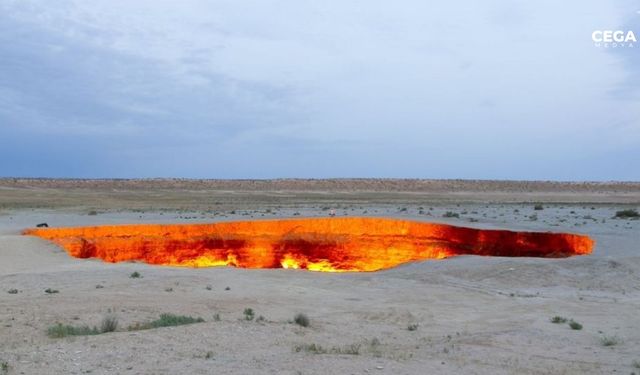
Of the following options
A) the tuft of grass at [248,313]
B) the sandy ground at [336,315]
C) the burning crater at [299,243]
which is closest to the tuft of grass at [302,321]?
the sandy ground at [336,315]

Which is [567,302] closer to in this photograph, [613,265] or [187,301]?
[613,265]

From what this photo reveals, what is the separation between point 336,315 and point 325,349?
324cm

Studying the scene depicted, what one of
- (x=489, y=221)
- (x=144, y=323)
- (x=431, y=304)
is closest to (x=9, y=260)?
(x=144, y=323)

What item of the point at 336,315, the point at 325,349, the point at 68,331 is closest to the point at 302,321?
the point at 336,315

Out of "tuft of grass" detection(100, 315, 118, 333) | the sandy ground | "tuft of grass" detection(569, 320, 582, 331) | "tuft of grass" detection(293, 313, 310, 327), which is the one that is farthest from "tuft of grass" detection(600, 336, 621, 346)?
"tuft of grass" detection(100, 315, 118, 333)

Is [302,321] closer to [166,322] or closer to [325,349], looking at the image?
[325,349]

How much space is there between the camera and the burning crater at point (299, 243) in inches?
978

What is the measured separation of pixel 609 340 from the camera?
1021 cm

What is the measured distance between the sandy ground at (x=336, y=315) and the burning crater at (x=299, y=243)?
3554 mm

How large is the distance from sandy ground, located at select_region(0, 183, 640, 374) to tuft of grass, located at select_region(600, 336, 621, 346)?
0.05m

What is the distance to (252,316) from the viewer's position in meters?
11.3

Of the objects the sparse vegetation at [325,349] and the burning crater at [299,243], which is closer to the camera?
the sparse vegetation at [325,349]

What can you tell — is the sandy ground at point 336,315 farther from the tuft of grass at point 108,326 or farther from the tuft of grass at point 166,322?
the tuft of grass at point 166,322

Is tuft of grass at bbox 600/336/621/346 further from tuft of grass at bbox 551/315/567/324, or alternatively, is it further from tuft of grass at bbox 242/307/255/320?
tuft of grass at bbox 242/307/255/320
